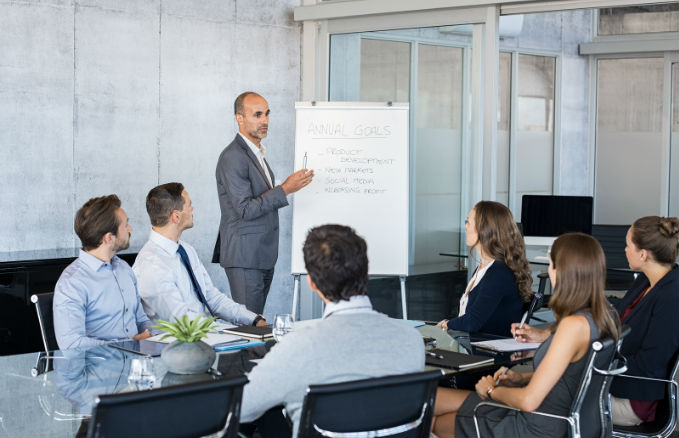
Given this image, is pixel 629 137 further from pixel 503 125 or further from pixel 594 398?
pixel 594 398

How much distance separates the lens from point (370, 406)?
2291mm

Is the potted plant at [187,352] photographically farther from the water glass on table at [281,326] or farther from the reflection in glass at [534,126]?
the reflection in glass at [534,126]

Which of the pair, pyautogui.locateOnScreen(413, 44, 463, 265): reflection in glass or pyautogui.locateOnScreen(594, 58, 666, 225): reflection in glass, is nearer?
pyautogui.locateOnScreen(413, 44, 463, 265): reflection in glass

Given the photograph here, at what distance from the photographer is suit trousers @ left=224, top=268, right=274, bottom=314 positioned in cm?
548

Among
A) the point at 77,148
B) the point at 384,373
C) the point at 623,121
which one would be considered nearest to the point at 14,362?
the point at 384,373

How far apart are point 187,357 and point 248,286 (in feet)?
8.93

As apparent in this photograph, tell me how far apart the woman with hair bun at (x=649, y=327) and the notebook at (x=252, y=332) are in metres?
1.05

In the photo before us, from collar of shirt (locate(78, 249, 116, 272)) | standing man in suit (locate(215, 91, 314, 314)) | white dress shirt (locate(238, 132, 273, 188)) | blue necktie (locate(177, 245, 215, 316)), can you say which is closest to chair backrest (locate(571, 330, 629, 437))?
blue necktie (locate(177, 245, 215, 316))

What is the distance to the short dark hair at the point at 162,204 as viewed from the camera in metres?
4.02

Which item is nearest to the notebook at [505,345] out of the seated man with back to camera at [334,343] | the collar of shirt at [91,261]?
the seated man with back to camera at [334,343]

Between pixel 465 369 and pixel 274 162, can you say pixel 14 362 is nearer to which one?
pixel 465 369

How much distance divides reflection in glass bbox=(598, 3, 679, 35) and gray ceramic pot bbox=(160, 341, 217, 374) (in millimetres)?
8147

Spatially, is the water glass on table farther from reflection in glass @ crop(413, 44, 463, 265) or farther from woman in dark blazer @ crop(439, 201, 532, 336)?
reflection in glass @ crop(413, 44, 463, 265)

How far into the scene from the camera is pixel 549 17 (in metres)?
9.89
